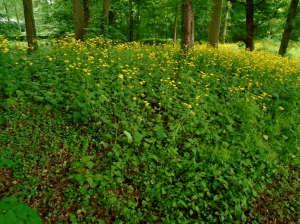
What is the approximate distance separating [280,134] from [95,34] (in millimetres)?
8738

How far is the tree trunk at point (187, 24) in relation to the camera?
6758mm

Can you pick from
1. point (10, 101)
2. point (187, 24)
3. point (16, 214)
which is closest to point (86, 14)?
point (187, 24)

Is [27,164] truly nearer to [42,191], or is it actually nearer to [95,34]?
[42,191]

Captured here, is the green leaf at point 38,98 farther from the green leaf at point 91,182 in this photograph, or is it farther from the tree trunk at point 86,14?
the tree trunk at point 86,14

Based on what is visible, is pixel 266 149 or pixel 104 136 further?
pixel 266 149

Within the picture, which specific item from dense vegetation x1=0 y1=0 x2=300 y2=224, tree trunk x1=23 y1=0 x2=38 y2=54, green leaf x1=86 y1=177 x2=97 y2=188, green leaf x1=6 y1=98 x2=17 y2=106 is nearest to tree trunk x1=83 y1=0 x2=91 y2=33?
tree trunk x1=23 y1=0 x2=38 y2=54

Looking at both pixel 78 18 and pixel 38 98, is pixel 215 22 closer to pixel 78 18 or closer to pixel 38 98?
pixel 78 18

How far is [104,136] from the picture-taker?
2.76 meters

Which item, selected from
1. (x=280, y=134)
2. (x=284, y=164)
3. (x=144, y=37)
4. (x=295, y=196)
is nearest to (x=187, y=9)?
(x=280, y=134)

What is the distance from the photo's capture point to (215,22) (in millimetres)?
9508

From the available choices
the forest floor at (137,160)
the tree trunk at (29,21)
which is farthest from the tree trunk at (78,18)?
the forest floor at (137,160)

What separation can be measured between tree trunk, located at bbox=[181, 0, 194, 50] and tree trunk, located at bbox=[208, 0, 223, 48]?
291 cm

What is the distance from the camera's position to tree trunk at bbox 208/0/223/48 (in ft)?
30.1

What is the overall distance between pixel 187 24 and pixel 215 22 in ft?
11.7
